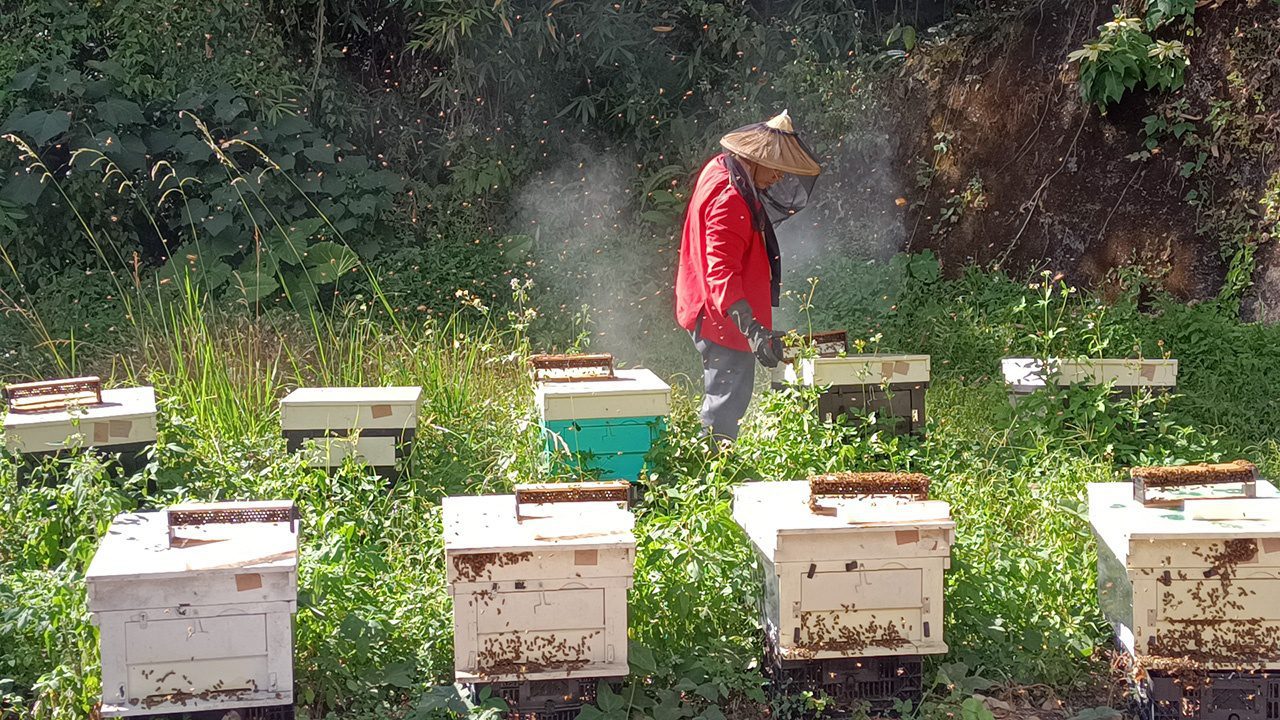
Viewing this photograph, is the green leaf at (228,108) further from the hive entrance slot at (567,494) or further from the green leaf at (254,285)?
the hive entrance slot at (567,494)

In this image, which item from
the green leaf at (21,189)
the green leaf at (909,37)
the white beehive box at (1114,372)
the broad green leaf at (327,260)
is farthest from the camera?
the green leaf at (909,37)

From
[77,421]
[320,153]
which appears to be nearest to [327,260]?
[320,153]

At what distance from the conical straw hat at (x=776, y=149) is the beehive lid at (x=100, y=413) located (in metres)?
2.44

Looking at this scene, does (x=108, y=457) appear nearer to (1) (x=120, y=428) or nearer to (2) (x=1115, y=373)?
(1) (x=120, y=428)

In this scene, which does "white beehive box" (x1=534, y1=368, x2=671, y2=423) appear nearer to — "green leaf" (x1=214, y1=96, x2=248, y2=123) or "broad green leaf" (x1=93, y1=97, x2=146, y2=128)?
"green leaf" (x1=214, y1=96, x2=248, y2=123)

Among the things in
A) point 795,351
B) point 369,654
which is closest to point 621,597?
point 369,654

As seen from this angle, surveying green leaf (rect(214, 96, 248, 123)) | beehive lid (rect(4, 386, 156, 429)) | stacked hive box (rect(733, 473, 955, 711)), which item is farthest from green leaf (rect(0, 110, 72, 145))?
stacked hive box (rect(733, 473, 955, 711))

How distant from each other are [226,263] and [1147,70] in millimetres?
6175

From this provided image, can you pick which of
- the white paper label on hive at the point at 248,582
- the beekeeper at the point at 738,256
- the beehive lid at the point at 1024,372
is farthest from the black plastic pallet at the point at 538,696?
the beehive lid at the point at 1024,372

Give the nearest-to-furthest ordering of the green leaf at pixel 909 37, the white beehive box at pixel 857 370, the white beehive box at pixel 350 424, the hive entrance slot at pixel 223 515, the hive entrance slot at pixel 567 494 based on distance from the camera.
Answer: the hive entrance slot at pixel 223 515 < the hive entrance slot at pixel 567 494 < the white beehive box at pixel 350 424 < the white beehive box at pixel 857 370 < the green leaf at pixel 909 37

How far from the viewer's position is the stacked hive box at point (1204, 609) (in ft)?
10.4

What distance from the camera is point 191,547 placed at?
3.16m

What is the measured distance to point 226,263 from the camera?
8.15 metres

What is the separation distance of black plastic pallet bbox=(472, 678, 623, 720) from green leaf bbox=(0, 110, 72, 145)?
19.8ft
